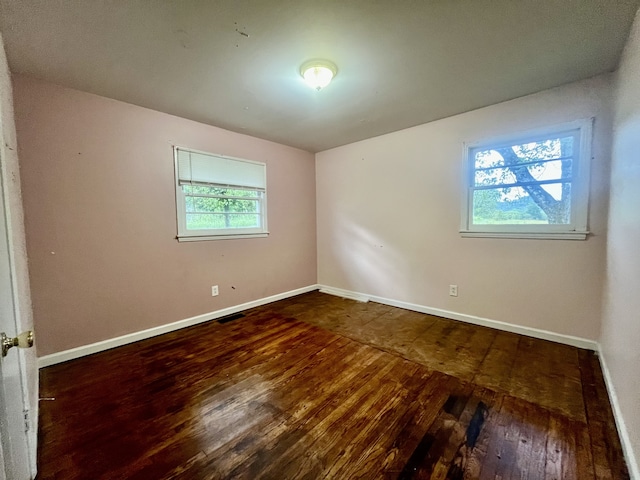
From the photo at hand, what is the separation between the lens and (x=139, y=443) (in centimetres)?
144

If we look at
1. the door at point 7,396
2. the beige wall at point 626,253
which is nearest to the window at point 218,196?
the door at point 7,396

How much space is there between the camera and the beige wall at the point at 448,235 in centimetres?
234

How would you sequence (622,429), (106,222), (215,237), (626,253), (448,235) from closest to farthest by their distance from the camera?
(622,429), (626,253), (106,222), (448,235), (215,237)

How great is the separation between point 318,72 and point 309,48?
0.72 ft

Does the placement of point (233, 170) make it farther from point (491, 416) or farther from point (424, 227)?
point (491, 416)

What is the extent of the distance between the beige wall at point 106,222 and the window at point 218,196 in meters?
0.10

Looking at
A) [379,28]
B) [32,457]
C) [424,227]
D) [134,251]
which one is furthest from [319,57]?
[32,457]

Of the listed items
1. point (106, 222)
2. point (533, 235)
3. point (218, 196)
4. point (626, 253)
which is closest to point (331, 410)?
point (626, 253)

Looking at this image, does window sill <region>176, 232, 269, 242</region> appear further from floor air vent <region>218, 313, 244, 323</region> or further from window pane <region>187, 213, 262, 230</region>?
floor air vent <region>218, 313, 244, 323</region>

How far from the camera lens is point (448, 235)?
3.14 meters

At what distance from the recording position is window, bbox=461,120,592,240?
2.33 meters

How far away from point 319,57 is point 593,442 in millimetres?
2841

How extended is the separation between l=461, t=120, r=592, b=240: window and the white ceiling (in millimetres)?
467

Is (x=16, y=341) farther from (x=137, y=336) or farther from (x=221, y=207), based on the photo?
(x=221, y=207)
